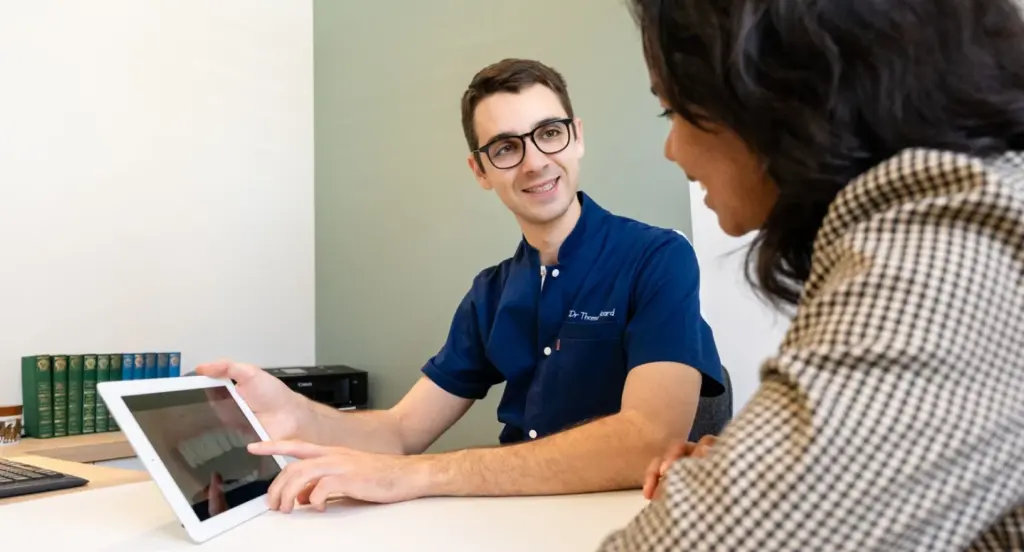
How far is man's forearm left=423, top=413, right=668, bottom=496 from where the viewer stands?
3.22 feet

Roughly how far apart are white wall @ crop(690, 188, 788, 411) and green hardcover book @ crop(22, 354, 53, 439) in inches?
72.6

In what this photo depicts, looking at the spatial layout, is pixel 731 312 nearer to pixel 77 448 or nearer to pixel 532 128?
pixel 532 128

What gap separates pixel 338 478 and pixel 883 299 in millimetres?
675

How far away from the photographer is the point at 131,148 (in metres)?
2.55

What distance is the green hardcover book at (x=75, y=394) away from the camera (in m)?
2.23

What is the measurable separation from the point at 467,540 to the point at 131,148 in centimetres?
226

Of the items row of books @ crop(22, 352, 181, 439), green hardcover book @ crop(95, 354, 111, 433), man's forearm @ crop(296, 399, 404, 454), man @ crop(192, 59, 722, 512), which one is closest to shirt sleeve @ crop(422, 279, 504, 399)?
man @ crop(192, 59, 722, 512)

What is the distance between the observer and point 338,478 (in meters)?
0.93

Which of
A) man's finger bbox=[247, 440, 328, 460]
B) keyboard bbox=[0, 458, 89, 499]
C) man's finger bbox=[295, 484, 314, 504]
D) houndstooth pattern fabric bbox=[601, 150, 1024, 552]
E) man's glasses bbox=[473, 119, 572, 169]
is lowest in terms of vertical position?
keyboard bbox=[0, 458, 89, 499]

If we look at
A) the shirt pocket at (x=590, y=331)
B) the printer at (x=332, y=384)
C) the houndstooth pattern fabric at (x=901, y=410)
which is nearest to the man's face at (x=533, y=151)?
the shirt pocket at (x=590, y=331)

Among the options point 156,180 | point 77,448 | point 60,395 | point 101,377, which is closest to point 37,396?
point 60,395

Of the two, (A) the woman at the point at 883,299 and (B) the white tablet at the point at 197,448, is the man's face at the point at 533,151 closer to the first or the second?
(B) the white tablet at the point at 197,448

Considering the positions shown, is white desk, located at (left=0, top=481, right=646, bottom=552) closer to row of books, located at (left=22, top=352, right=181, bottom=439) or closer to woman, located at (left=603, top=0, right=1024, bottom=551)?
woman, located at (left=603, top=0, right=1024, bottom=551)

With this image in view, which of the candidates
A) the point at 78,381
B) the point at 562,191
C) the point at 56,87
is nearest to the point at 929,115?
the point at 562,191
